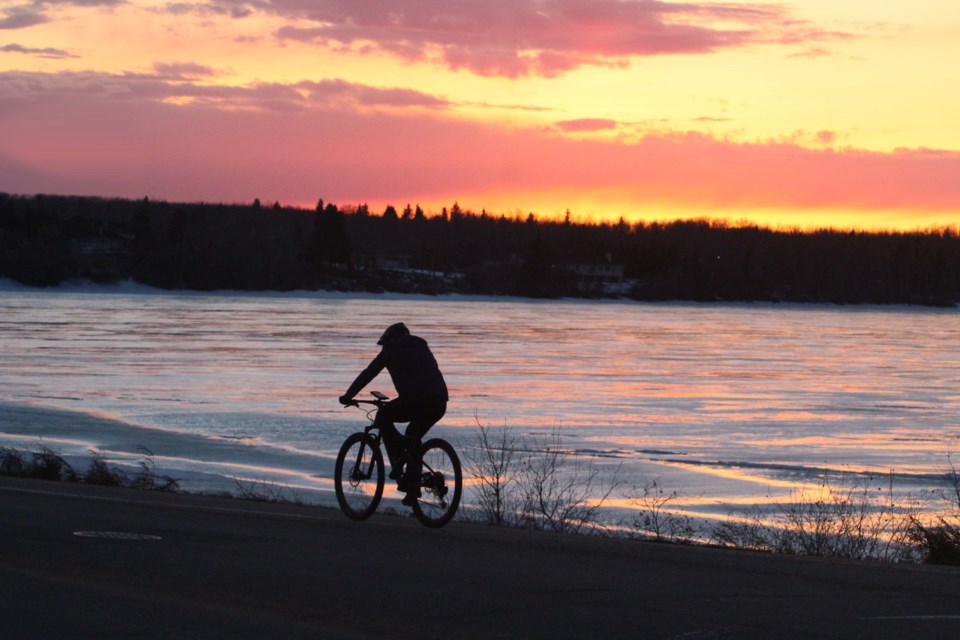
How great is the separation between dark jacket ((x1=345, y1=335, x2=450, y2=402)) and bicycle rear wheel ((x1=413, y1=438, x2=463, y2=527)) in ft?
1.40

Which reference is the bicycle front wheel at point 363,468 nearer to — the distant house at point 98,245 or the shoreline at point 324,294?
the shoreline at point 324,294

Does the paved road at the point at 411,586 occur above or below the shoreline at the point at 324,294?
below

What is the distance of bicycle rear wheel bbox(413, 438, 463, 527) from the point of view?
10820mm

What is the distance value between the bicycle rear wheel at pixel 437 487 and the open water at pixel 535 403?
5429 millimetres

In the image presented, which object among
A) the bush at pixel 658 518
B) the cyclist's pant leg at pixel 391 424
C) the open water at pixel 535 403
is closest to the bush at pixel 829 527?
the bush at pixel 658 518

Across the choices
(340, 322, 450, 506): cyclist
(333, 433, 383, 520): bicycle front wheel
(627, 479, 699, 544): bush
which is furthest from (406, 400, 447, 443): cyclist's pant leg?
(627, 479, 699, 544): bush

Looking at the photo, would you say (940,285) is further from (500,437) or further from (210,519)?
(210,519)

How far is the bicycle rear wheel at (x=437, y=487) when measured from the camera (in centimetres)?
1082

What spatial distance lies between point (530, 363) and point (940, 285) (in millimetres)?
160548

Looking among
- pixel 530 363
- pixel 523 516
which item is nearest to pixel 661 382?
pixel 530 363

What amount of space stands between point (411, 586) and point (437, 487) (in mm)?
2925

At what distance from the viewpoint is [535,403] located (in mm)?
28766

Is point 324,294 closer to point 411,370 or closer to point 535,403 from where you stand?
point 535,403

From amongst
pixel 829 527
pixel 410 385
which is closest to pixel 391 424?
pixel 410 385
